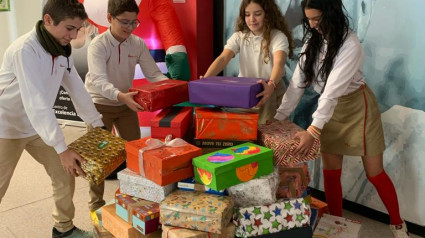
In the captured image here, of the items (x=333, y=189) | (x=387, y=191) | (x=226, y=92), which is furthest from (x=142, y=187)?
(x=387, y=191)

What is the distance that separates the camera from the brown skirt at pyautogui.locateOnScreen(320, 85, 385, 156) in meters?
2.09

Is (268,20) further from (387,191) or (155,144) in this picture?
(387,191)

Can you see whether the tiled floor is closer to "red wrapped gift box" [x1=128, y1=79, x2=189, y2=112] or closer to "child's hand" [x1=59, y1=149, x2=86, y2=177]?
"child's hand" [x1=59, y1=149, x2=86, y2=177]

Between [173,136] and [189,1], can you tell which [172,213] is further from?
[189,1]

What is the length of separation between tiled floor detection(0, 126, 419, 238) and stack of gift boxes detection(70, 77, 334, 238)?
84 cm

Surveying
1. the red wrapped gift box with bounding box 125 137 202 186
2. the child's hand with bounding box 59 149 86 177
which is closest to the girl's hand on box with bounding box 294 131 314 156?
the red wrapped gift box with bounding box 125 137 202 186

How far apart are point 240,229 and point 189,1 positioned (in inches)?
72.4

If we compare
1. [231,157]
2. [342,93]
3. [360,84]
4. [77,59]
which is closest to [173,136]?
[231,157]

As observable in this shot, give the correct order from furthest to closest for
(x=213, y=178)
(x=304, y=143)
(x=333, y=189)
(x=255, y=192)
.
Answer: (x=333, y=189) → (x=304, y=143) → (x=255, y=192) → (x=213, y=178)

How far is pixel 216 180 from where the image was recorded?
5.27 ft

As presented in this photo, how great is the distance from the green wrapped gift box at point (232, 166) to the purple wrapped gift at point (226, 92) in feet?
0.75

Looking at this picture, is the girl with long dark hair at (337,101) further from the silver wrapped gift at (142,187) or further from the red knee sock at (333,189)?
the silver wrapped gift at (142,187)

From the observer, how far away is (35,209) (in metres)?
2.82

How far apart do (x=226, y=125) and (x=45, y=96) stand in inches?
31.3
